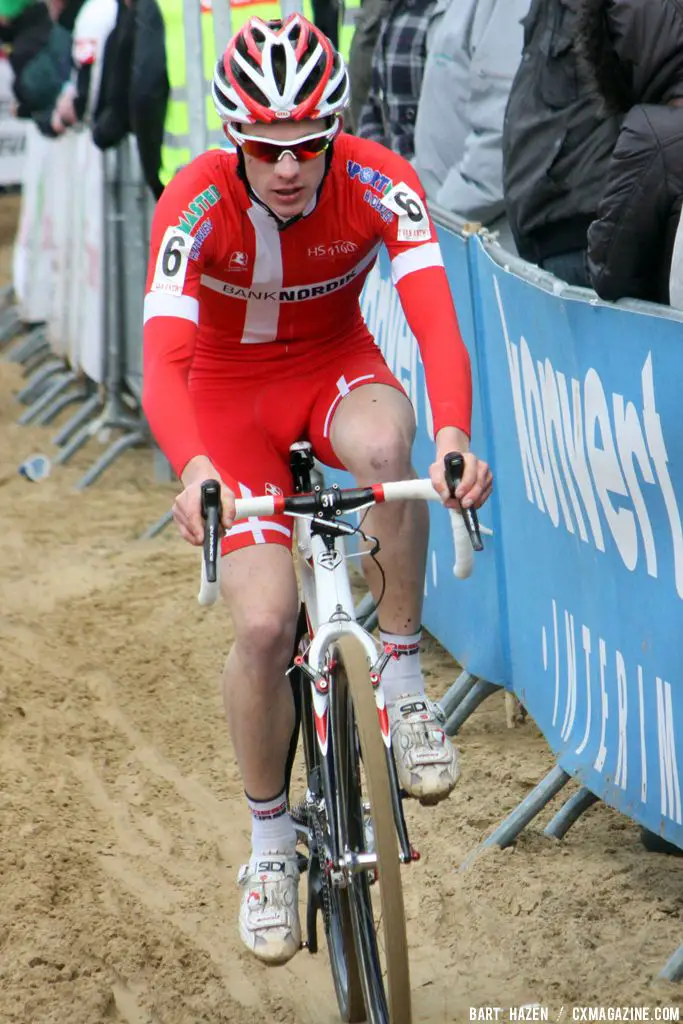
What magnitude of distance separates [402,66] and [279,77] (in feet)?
12.3

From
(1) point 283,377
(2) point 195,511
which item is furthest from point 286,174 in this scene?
(2) point 195,511

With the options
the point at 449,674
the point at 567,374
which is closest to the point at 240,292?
the point at 567,374

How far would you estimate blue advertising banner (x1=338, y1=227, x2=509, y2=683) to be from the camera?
606cm

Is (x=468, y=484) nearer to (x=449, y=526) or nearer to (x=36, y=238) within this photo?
(x=449, y=526)

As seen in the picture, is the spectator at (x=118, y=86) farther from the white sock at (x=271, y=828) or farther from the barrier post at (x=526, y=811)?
the white sock at (x=271, y=828)

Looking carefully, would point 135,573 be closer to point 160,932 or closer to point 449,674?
point 449,674

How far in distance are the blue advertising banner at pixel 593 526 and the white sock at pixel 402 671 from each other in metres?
0.67

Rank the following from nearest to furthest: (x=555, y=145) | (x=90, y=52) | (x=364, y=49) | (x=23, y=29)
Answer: (x=555, y=145), (x=364, y=49), (x=90, y=52), (x=23, y=29)

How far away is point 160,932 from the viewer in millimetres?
5168

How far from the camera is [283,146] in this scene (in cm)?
419

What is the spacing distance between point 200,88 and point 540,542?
176 inches

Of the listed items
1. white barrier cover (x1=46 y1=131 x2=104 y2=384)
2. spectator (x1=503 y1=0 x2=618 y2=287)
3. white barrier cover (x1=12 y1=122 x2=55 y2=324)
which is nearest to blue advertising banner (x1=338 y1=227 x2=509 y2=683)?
spectator (x1=503 y1=0 x2=618 y2=287)

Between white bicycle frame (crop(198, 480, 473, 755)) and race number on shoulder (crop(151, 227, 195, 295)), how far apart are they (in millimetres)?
702

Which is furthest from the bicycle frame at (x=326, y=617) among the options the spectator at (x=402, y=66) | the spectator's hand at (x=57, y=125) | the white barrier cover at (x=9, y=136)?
the white barrier cover at (x=9, y=136)
